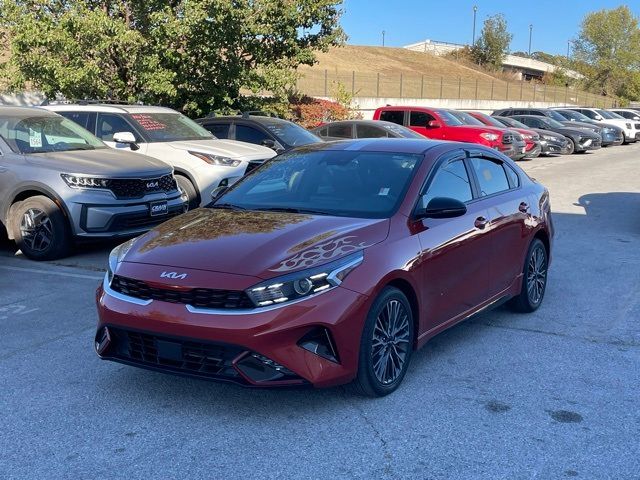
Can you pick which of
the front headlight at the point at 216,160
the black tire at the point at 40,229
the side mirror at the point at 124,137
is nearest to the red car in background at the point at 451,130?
the front headlight at the point at 216,160

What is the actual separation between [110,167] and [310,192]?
403 cm

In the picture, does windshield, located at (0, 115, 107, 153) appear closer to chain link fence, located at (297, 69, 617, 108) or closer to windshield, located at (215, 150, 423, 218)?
windshield, located at (215, 150, 423, 218)


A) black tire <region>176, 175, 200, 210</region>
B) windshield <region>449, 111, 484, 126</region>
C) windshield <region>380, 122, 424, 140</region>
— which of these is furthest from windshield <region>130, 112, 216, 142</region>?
windshield <region>449, 111, 484, 126</region>

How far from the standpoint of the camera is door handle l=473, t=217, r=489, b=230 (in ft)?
17.8

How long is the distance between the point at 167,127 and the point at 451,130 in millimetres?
11715

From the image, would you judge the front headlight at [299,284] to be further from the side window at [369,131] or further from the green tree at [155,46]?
the side window at [369,131]

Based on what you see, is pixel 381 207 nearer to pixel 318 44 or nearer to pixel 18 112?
pixel 18 112

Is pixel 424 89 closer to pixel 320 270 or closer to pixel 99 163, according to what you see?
pixel 99 163

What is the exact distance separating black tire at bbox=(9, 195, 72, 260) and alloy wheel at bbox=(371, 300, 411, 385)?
16.7 feet

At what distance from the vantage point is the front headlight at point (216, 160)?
10.6 meters

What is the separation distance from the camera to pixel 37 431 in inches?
158

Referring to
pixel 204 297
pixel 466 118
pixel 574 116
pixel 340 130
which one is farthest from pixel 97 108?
pixel 574 116

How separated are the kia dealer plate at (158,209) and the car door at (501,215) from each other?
4.28m

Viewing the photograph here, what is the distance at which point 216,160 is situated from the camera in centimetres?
1062
